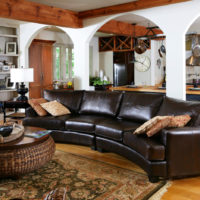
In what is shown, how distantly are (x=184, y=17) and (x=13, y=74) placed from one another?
3.47m

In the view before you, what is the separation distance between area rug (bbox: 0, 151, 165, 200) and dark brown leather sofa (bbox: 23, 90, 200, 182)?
0.23 metres

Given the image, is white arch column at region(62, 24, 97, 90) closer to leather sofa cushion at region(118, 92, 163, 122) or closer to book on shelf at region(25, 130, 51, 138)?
leather sofa cushion at region(118, 92, 163, 122)

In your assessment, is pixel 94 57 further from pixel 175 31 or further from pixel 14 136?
pixel 14 136

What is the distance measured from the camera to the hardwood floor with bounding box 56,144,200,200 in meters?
2.85

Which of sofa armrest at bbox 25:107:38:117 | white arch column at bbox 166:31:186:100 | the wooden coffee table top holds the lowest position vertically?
the wooden coffee table top

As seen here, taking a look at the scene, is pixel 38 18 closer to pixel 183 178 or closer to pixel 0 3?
pixel 0 3

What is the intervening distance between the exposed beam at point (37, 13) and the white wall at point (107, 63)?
13.8 ft

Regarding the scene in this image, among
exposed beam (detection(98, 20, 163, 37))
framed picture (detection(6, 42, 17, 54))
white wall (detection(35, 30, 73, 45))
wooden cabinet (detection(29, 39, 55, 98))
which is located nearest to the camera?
exposed beam (detection(98, 20, 163, 37))

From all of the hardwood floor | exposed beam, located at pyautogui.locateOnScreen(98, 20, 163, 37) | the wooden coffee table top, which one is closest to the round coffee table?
the wooden coffee table top

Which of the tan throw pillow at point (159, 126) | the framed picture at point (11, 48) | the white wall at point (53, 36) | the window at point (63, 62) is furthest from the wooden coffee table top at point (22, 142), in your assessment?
the window at point (63, 62)

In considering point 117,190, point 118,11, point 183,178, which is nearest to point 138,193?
point 117,190

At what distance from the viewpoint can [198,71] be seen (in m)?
10.2

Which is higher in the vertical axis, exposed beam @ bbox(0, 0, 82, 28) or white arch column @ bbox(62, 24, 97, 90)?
exposed beam @ bbox(0, 0, 82, 28)

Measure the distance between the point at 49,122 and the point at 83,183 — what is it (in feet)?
6.11
